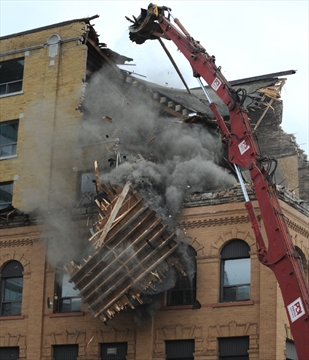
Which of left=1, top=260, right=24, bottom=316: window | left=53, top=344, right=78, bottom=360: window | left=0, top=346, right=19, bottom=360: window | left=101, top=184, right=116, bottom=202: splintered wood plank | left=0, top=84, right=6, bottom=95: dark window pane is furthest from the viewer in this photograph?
left=0, top=84, right=6, bottom=95: dark window pane

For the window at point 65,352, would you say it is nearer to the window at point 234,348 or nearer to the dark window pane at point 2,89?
the window at point 234,348

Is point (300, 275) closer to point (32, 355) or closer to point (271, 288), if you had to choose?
point (271, 288)

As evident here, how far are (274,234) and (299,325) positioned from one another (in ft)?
8.00

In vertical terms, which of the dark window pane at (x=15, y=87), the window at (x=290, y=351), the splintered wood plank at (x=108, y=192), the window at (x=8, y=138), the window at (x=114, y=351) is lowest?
the window at (x=290, y=351)

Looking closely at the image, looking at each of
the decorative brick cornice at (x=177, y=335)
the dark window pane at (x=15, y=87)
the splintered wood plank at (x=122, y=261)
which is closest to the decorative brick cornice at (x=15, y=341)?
the splintered wood plank at (x=122, y=261)

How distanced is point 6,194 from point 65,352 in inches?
293

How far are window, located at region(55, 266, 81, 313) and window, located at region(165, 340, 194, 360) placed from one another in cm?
401

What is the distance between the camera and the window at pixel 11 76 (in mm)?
34750

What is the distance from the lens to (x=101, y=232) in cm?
2697

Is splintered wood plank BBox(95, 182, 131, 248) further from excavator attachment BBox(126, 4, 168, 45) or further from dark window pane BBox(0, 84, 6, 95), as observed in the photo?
dark window pane BBox(0, 84, 6, 95)

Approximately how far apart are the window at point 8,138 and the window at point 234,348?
1231cm

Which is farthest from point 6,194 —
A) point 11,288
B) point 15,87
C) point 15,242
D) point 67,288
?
point 67,288

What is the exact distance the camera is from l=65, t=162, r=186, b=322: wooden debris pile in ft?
86.2

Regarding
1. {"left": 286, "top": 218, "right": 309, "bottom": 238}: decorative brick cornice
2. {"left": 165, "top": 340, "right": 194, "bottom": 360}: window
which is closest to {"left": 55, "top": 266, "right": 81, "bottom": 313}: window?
{"left": 165, "top": 340, "right": 194, "bottom": 360}: window
